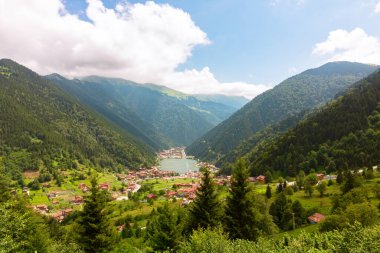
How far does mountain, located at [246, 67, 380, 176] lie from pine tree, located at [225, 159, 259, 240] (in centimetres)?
7462

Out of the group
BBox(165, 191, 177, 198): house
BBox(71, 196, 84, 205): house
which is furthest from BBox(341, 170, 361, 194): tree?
BBox(71, 196, 84, 205): house

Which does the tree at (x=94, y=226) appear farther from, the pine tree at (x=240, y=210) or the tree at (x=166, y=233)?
the pine tree at (x=240, y=210)

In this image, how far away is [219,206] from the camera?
33.2 meters

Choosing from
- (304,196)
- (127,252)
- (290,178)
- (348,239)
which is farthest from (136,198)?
(348,239)

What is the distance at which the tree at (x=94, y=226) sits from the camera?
29.2 m

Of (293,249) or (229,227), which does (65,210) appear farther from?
(293,249)

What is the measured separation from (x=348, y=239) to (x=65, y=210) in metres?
119

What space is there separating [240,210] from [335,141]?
100152mm

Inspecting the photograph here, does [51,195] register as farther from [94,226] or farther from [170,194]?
[94,226]

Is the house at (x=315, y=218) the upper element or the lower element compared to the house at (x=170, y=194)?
upper

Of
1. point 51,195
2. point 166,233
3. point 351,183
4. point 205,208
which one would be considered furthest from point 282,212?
point 51,195

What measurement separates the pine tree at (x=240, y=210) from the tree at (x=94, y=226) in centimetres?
1414

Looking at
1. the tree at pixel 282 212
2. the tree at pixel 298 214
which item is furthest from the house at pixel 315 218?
the tree at pixel 282 212

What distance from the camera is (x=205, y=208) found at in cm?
3253
